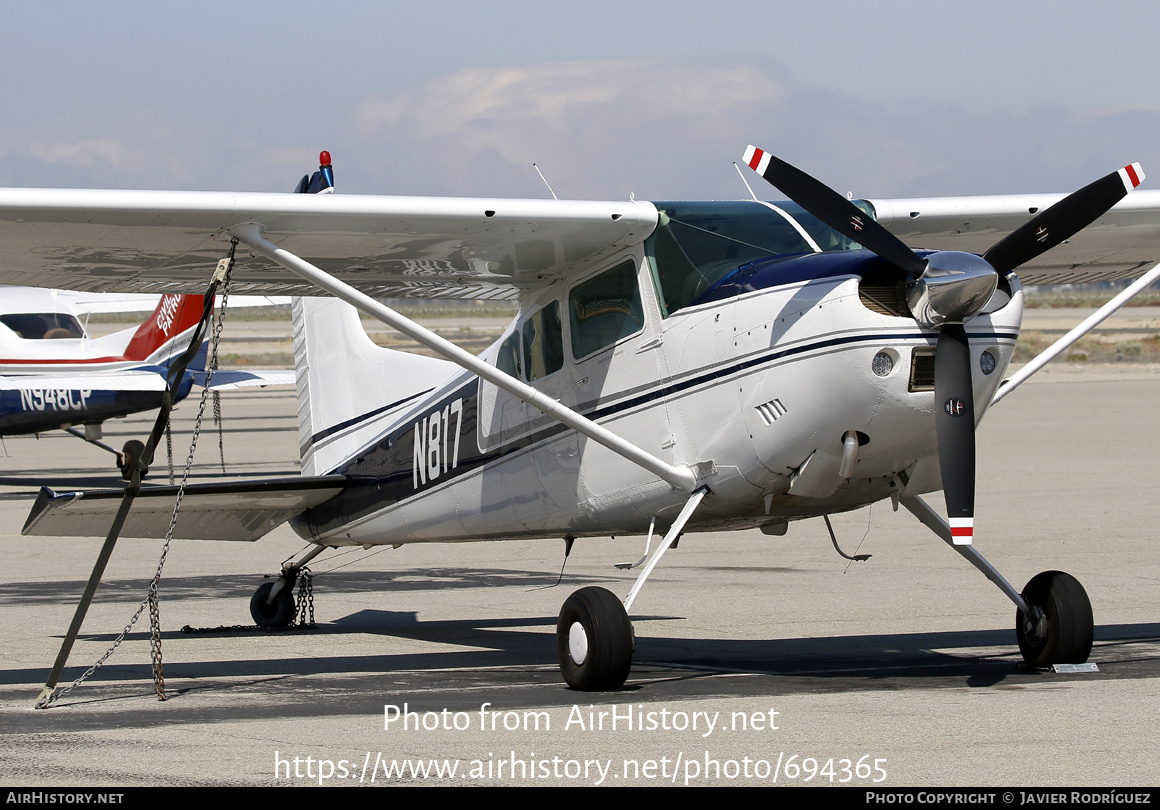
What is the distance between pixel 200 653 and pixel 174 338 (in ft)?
64.4

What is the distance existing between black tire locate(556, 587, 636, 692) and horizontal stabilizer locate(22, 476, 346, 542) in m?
3.19

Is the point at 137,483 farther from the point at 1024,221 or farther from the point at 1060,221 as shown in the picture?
the point at 1024,221

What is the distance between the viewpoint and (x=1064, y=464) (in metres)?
24.6

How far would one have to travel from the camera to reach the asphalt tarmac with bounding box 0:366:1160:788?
5.96 meters

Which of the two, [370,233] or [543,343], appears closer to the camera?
[370,233]

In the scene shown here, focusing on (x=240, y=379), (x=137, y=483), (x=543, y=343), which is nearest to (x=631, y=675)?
(x=543, y=343)

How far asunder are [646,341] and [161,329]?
71.5 ft

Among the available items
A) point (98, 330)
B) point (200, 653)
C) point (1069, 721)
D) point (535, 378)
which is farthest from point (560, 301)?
point (98, 330)

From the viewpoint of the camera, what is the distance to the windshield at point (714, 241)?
849 cm

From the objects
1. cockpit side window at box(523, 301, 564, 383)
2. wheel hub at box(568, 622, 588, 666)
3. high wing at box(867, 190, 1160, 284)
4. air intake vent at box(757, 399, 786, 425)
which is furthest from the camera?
high wing at box(867, 190, 1160, 284)

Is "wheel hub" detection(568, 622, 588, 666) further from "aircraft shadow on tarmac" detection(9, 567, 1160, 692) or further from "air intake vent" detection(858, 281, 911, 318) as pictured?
"air intake vent" detection(858, 281, 911, 318)

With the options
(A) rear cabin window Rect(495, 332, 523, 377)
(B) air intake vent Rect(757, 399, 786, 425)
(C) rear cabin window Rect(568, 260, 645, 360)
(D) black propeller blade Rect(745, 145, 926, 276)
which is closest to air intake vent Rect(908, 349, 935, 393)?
(D) black propeller blade Rect(745, 145, 926, 276)

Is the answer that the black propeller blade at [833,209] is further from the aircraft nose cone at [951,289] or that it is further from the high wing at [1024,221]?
the high wing at [1024,221]

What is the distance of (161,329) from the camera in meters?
28.5
